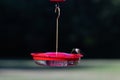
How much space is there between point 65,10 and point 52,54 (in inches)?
660

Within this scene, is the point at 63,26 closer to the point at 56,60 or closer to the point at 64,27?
the point at 64,27

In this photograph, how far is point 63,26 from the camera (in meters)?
19.6

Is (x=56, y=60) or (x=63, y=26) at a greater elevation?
(x=56, y=60)

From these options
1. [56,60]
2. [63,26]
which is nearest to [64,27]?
[63,26]

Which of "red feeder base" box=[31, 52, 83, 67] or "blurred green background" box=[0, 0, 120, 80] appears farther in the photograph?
"blurred green background" box=[0, 0, 120, 80]

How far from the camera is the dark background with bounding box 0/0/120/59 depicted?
64.4 feet

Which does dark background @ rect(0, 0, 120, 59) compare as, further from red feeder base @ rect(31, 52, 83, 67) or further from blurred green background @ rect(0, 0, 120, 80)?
red feeder base @ rect(31, 52, 83, 67)

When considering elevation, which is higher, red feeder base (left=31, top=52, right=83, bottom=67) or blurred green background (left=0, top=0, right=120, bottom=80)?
red feeder base (left=31, top=52, right=83, bottom=67)

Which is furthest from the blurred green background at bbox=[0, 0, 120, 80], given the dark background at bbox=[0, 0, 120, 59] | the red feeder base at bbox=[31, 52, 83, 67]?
the red feeder base at bbox=[31, 52, 83, 67]

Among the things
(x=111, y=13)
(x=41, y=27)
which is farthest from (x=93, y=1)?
(x=41, y=27)

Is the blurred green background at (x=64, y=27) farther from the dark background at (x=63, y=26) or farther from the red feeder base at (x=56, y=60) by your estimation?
the red feeder base at (x=56, y=60)

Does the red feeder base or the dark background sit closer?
the red feeder base

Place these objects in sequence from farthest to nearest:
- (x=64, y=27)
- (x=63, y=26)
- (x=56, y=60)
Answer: (x=64, y=27) < (x=63, y=26) < (x=56, y=60)

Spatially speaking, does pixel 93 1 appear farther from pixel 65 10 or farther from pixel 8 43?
pixel 8 43
